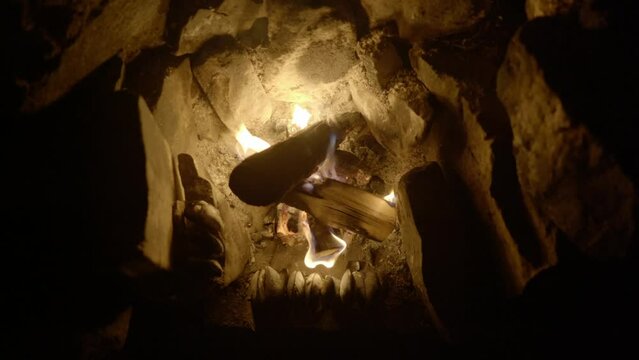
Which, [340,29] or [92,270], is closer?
[92,270]

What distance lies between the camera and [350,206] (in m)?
2.72

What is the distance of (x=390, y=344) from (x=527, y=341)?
724mm

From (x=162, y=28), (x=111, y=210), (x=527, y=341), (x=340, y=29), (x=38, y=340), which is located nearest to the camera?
(x=111, y=210)

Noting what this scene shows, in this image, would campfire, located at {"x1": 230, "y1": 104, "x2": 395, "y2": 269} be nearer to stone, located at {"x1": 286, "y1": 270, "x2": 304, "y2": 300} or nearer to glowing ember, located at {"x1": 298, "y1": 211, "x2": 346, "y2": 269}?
glowing ember, located at {"x1": 298, "y1": 211, "x2": 346, "y2": 269}

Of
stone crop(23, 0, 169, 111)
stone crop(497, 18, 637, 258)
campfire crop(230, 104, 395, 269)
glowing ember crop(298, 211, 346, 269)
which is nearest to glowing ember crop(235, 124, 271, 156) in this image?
campfire crop(230, 104, 395, 269)

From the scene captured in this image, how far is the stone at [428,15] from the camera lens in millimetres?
2271

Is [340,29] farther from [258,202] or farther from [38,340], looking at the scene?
[38,340]

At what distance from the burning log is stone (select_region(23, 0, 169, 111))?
876mm

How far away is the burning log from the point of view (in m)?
2.38

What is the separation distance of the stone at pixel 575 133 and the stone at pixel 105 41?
185 cm

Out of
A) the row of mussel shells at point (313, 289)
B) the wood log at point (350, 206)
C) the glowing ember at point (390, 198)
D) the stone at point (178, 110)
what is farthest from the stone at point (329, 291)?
the stone at point (178, 110)

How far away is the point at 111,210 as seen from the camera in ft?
5.41

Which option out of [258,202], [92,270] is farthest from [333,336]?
[92,270]

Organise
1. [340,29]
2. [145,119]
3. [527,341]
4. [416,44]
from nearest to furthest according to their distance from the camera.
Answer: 1. [145,119]
2. [527,341]
3. [416,44]
4. [340,29]
